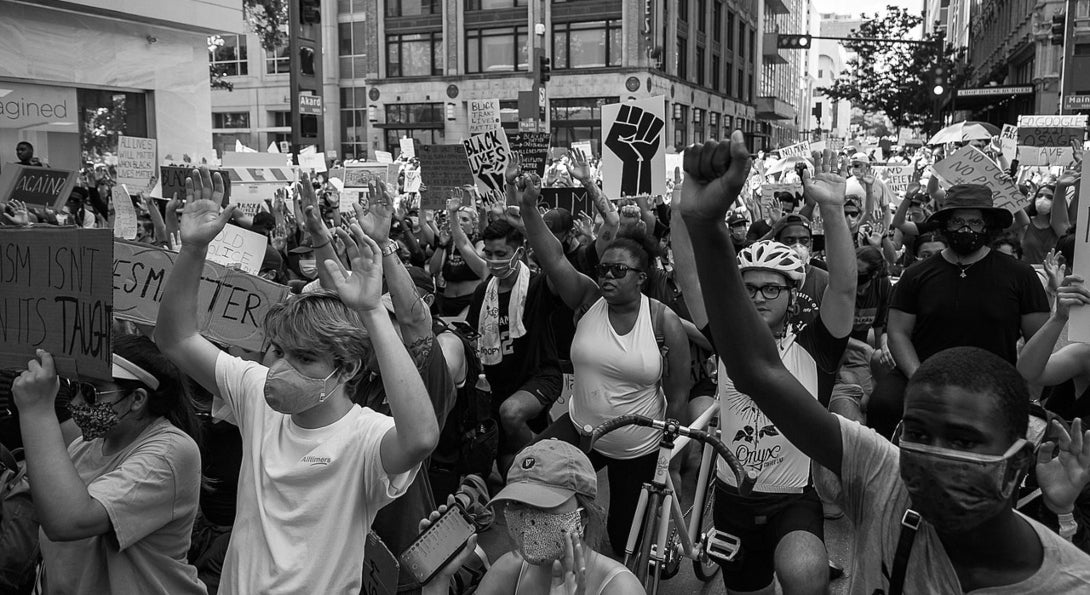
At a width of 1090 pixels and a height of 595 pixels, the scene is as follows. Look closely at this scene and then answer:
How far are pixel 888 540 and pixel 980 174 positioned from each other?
246 inches

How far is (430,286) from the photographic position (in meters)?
5.87

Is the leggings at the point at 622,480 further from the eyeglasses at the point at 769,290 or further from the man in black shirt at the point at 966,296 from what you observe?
the man in black shirt at the point at 966,296

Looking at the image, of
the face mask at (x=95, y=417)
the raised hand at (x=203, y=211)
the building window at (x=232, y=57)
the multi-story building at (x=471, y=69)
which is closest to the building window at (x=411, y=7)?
the multi-story building at (x=471, y=69)

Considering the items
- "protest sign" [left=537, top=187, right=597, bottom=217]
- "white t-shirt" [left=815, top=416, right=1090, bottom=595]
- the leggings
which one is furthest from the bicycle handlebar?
"protest sign" [left=537, top=187, right=597, bottom=217]

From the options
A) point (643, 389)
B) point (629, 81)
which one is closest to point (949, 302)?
point (643, 389)

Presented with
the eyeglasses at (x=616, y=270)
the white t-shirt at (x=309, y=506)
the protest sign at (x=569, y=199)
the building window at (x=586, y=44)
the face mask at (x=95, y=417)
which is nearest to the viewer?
the white t-shirt at (x=309, y=506)

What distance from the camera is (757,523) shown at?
3889 millimetres

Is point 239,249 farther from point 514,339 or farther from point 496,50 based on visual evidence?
point 496,50

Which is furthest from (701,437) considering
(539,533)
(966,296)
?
(966,296)

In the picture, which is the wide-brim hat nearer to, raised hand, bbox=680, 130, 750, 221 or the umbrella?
raised hand, bbox=680, 130, 750, 221

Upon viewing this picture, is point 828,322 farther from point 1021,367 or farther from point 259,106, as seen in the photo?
point 259,106

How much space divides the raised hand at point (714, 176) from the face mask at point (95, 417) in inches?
81.2

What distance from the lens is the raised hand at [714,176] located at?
5.66 feet

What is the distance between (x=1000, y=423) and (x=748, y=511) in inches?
85.7
